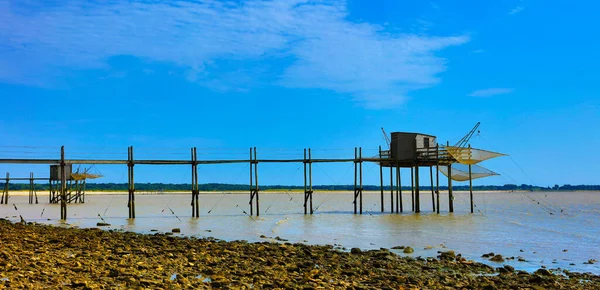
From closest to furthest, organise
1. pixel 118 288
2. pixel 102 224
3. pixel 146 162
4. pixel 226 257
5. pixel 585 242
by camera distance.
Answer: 1. pixel 118 288
2. pixel 226 257
3. pixel 585 242
4. pixel 102 224
5. pixel 146 162

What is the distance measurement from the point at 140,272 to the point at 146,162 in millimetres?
21617

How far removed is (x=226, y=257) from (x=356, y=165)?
2294cm

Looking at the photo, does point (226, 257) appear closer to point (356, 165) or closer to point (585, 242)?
point (585, 242)

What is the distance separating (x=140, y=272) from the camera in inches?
478

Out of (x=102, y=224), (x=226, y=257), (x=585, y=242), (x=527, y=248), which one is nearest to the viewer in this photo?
(x=226, y=257)

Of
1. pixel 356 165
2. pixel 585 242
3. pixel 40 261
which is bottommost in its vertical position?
pixel 585 242

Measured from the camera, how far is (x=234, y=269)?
13.4m

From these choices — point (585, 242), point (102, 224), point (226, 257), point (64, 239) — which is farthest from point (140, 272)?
point (585, 242)

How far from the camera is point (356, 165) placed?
123 ft

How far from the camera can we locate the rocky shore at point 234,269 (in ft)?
36.6

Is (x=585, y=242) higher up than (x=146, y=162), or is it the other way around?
(x=146, y=162)

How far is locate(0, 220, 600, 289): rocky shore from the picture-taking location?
1116 cm

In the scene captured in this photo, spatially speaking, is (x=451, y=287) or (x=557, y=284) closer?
(x=451, y=287)

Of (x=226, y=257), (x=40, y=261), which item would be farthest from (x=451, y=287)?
(x=40, y=261)
